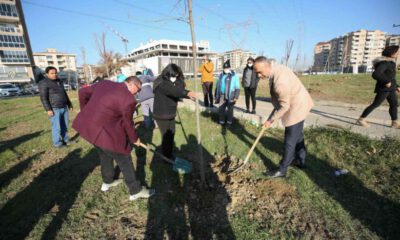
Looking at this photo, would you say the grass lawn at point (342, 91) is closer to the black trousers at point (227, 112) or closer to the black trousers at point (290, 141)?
the black trousers at point (227, 112)

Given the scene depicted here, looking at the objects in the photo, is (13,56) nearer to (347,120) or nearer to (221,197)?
(221,197)

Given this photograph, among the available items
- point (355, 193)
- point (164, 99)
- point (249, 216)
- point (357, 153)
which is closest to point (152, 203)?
point (249, 216)

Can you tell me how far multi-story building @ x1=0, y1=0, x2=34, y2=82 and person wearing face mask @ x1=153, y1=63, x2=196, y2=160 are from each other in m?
53.8

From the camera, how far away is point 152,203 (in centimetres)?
307

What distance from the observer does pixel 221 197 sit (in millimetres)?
3123

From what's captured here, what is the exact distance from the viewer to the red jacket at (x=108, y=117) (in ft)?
8.41

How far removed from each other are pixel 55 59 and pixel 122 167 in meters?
99.1

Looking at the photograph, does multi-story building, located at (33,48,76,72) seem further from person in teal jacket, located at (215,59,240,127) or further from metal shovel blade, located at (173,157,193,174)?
metal shovel blade, located at (173,157,193,174)

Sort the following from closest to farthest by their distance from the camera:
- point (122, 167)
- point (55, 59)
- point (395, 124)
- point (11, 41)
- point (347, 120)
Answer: point (122, 167) < point (395, 124) < point (347, 120) < point (11, 41) < point (55, 59)

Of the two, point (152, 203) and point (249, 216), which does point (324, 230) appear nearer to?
point (249, 216)

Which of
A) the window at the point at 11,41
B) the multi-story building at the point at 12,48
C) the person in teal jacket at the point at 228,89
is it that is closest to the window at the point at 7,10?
the multi-story building at the point at 12,48

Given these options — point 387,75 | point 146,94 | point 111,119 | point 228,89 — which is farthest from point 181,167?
point 387,75

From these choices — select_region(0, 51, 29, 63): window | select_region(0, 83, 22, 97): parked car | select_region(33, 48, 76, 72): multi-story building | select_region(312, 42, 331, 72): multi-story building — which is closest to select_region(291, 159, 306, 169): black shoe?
select_region(0, 83, 22, 97): parked car

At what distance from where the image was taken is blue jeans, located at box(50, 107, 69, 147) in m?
4.98
